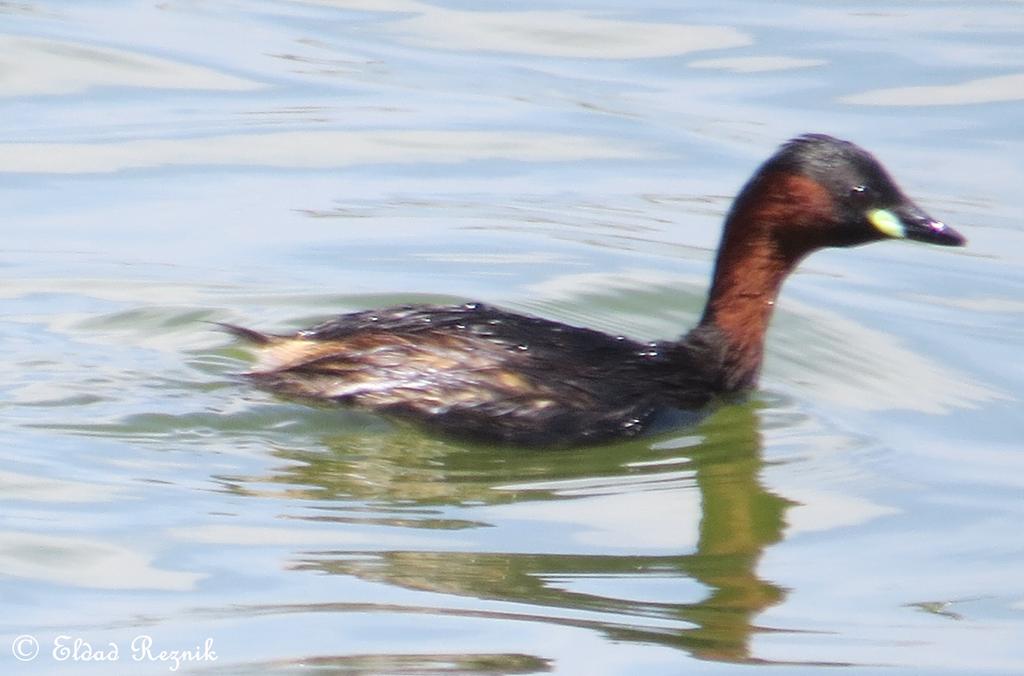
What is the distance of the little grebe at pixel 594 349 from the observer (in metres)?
7.26

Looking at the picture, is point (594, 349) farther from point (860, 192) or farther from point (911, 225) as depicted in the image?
point (911, 225)

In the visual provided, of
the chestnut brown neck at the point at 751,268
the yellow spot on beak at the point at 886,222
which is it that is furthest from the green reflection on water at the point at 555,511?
the yellow spot on beak at the point at 886,222

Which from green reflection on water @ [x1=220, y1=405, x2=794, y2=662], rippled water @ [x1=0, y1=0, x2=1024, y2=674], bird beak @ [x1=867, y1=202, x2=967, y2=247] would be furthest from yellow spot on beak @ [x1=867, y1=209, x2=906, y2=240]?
green reflection on water @ [x1=220, y1=405, x2=794, y2=662]

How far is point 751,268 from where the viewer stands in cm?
788

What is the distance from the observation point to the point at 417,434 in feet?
23.9

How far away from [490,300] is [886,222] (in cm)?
193

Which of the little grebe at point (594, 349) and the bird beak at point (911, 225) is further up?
the bird beak at point (911, 225)

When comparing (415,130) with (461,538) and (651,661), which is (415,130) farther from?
(651,661)

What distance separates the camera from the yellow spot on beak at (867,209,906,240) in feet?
25.0

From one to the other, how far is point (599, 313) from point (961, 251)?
80.7 inches

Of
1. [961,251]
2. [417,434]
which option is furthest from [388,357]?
[961,251]

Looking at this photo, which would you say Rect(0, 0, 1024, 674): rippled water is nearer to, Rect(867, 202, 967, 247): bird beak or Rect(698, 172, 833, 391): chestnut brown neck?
Rect(698, 172, 833, 391): chestnut brown neck

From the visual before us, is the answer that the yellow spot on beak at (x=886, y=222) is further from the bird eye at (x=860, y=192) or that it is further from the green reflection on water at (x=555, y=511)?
the green reflection on water at (x=555, y=511)

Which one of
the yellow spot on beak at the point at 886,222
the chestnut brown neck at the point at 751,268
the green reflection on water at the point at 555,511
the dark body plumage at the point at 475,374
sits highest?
the yellow spot on beak at the point at 886,222
